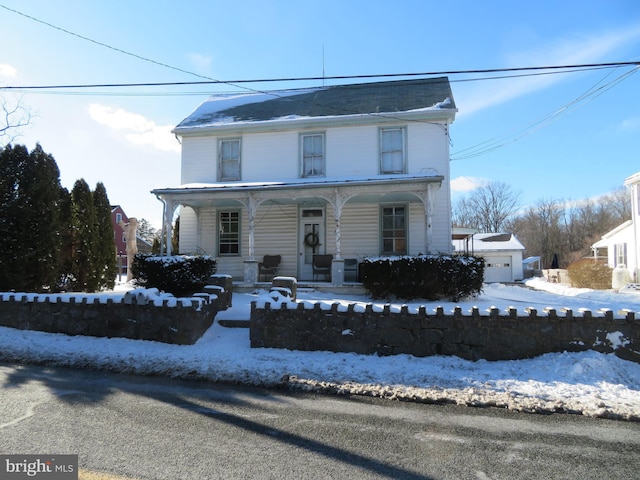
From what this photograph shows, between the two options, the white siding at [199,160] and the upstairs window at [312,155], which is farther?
the white siding at [199,160]

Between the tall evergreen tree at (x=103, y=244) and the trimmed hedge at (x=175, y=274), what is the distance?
5.35ft

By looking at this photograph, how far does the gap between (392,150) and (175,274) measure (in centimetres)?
790

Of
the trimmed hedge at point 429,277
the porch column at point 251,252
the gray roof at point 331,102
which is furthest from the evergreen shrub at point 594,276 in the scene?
the porch column at point 251,252

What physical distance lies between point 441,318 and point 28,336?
6.98m

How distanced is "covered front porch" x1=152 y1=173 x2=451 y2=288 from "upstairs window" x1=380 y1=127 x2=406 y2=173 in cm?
112

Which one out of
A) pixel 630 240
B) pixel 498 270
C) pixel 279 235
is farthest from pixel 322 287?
pixel 498 270

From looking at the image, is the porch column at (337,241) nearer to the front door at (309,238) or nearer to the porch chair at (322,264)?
the porch chair at (322,264)

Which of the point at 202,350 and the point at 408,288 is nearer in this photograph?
the point at 202,350

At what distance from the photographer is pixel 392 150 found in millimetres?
13758

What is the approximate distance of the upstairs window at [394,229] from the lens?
44.4 ft

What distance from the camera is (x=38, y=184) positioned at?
9.90 m

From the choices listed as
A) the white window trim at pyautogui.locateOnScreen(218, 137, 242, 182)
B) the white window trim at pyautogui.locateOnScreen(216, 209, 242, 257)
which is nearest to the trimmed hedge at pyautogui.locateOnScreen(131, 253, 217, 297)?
the white window trim at pyautogui.locateOnScreen(216, 209, 242, 257)

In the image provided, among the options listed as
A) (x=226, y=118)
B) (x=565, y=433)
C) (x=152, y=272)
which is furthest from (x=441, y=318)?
(x=226, y=118)

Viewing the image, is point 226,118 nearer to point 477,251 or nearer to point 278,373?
point 278,373
